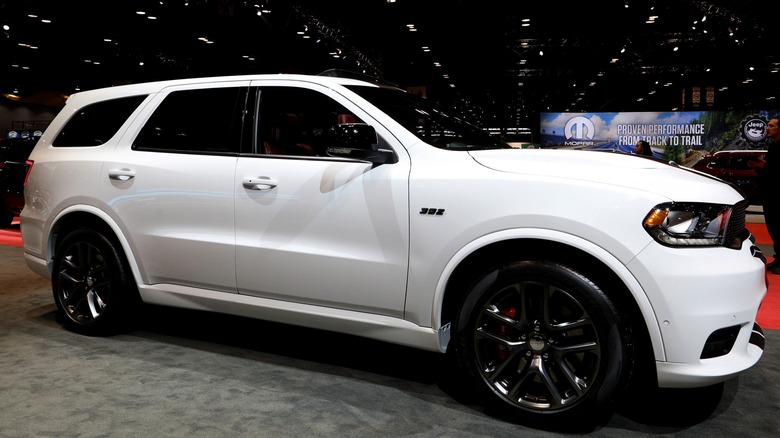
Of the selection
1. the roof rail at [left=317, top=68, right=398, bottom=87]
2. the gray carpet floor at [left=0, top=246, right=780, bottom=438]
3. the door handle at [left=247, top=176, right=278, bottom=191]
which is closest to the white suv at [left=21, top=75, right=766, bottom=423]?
the door handle at [left=247, top=176, right=278, bottom=191]

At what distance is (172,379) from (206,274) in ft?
2.00

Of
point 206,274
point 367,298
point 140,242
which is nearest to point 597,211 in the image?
point 367,298

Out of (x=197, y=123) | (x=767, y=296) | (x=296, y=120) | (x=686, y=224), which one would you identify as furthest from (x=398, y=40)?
(x=686, y=224)

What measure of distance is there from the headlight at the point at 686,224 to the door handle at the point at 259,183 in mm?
1895

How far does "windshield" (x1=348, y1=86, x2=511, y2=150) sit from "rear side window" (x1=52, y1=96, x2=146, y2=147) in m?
1.68

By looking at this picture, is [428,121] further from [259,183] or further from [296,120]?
[259,183]

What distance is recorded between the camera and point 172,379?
363 centimetres

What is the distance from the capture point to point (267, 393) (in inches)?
135

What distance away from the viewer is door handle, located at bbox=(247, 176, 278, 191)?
3553mm

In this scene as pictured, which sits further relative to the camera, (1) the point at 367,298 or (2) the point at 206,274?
(2) the point at 206,274

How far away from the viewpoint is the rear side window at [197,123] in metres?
3.87

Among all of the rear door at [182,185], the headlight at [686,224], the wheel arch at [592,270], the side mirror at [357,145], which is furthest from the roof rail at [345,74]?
the headlight at [686,224]

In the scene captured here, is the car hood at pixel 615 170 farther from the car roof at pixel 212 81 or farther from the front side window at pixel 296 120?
the car roof at pixel 212 81

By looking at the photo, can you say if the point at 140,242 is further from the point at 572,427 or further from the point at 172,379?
the point at 572,427
